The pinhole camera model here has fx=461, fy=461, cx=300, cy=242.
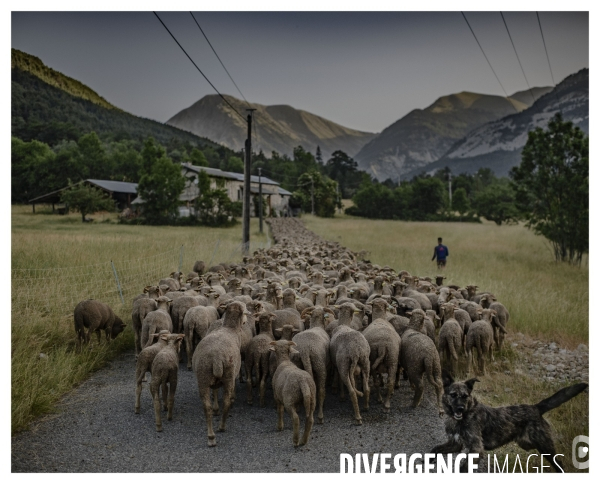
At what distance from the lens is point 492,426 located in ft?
16.6

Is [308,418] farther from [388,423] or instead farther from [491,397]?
[491,397]

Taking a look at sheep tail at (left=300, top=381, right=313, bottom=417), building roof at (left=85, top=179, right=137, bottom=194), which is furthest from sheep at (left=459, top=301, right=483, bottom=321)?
building roof at (left=85, top=179, right=137, bottom=194)

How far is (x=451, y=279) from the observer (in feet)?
55.7

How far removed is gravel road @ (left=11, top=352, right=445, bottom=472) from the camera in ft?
16.8

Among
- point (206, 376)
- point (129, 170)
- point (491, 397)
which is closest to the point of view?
point (206, 376)

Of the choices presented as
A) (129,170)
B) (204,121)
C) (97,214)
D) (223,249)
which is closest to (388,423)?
(223,249)

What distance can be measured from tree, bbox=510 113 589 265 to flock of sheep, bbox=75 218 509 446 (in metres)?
13.2

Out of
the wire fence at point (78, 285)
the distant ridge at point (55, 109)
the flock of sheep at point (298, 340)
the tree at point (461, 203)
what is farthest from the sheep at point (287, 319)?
the tree at point (461, 203)

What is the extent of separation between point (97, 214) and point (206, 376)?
32.9 metres

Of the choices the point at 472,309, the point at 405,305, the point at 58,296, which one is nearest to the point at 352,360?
the point at 405,305

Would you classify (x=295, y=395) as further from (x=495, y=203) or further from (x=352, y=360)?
(x=495, y=203)

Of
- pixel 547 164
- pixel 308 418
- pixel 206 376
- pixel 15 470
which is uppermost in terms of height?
pixel 547 164

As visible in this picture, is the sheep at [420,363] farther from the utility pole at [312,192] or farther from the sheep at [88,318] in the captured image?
the utility pole at [312,192]

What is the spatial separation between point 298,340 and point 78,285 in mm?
7882
